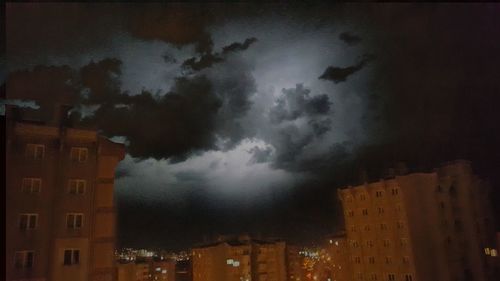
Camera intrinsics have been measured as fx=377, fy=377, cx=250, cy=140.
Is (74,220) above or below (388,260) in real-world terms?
above

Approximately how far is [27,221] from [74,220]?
1.55m

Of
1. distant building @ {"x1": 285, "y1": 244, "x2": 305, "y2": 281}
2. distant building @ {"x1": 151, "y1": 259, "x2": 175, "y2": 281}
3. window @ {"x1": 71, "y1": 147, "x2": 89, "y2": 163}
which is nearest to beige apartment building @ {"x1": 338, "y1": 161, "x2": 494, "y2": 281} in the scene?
distant building @ {"x1": 285, "y1": 244, "x2": 305, "y2": 281}

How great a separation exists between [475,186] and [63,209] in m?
32.6

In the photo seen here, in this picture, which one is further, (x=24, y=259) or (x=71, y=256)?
(x=71, y=256)

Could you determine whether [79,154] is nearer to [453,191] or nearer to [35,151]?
[35,151]

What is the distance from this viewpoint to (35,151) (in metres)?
14.0

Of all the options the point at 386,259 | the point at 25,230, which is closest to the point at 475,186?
the point at 386,259

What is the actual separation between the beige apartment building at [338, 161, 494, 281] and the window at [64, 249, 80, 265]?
24.8m

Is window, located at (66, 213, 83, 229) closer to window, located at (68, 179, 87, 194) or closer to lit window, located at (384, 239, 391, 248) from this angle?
window, located at (68, 179, 87, 194)

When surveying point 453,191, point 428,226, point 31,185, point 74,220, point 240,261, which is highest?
point 453,191

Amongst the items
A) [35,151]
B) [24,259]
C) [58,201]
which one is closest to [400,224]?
[58,201]

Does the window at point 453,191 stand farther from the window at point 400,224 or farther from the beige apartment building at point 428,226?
the window at point 400,224

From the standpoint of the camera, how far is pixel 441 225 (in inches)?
1198

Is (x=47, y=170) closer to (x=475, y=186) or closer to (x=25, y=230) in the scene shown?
(x=25, y=230)
